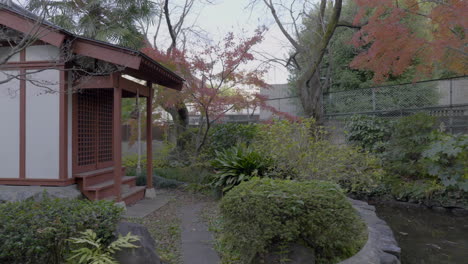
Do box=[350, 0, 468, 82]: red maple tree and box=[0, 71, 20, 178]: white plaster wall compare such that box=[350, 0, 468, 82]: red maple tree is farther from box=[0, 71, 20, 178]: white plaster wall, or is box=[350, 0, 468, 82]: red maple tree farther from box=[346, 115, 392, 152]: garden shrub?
box=[0, 71, 20, 178]: white plaster wall

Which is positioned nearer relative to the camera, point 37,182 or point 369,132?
point 37,182

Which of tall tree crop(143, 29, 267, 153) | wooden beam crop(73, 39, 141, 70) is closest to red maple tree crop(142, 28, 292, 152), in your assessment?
tall tree crop(143, 29, 267, 153)

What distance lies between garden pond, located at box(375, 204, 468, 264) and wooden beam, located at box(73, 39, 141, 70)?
5308 mm

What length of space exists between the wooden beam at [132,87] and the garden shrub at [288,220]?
3.71 m

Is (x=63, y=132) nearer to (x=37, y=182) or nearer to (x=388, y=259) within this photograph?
(x=37, y=182)

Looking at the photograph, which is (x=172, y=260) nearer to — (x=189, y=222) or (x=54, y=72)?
(x=189, y=222)

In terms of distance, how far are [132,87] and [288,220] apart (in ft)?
15.2

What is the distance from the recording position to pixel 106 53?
5.91m

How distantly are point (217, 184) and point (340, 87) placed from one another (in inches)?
442

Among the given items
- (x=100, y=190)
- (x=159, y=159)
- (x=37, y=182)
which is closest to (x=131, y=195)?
(x=100, y=190)

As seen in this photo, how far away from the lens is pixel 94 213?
11.4ft

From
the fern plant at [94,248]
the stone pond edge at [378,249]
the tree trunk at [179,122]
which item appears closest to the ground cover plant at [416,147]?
the stone pond edge at [378,249]

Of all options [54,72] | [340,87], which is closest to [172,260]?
[54,72]

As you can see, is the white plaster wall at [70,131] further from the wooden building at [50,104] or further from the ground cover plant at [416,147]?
the ground cover plant at [416,147]
